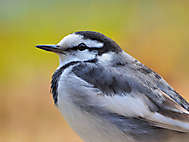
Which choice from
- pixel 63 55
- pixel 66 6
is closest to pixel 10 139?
pixel 63 55

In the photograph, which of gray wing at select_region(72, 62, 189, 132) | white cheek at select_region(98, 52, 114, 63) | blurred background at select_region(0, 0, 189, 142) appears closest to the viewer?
gray wing at select_region(72, 62, 189, 132)

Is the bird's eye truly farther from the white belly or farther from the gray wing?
the white belly

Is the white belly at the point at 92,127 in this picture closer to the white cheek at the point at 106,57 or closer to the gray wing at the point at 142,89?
the gray wing at the point at 142,89

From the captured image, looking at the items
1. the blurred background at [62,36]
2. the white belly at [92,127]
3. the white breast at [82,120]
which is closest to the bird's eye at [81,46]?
the white breast at [82,120]

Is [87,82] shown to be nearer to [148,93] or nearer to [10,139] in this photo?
[148,93]

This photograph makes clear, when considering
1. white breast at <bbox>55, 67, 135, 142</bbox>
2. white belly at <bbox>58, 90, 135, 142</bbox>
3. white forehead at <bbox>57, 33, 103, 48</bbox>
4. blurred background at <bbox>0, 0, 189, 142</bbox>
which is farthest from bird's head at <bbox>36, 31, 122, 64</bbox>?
blurred background at <bbox>0, 0, 189, 142</bbox>
